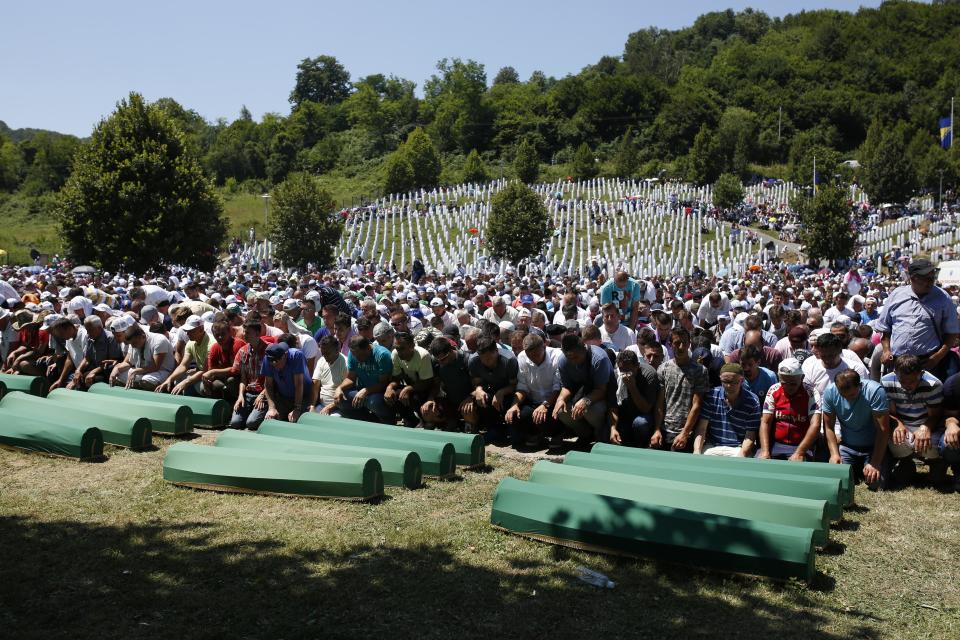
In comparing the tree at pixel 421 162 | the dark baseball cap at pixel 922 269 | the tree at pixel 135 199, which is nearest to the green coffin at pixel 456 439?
the dark baseball cap at pixel 922 269

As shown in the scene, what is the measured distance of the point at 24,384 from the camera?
11414 mm

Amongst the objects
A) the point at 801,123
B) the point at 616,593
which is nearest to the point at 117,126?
the point at 616,593

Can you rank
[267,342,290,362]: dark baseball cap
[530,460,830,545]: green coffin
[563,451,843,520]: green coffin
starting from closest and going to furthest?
1. [530,460,830,545]: green coffin
2. [563,451,843,520]: green coffin
3. [267,342,290,362]: dark baseball cap

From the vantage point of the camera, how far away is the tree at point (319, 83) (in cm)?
14838

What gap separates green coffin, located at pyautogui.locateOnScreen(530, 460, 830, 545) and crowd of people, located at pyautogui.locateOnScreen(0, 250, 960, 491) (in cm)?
176

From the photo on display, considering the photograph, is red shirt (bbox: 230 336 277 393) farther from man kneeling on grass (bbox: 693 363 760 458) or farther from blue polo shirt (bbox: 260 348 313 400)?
man kneeling on grass (bbox: 693 363 760 458)

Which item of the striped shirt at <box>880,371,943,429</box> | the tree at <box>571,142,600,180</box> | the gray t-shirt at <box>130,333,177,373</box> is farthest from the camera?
the tree at <box>571,142,600,180</box>

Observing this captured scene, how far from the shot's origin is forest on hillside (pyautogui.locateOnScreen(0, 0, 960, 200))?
318ft

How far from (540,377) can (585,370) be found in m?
0.62

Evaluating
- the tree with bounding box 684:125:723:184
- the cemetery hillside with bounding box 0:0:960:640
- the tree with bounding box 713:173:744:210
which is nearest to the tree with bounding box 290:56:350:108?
the tree with bounding box 684:125:723:184

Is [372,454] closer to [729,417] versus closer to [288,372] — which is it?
[288,372]

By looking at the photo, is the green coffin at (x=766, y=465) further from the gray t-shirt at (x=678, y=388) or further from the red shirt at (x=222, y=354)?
the red shirt at (x=222, y=354)

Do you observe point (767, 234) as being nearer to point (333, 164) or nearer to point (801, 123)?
point (801, 123)

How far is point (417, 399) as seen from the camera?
970 centimetres
